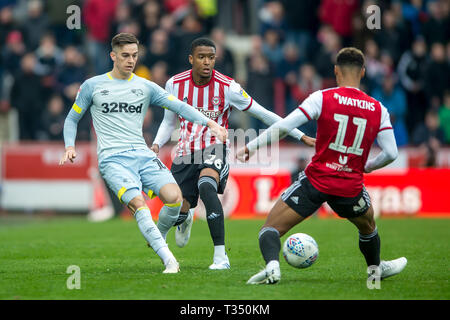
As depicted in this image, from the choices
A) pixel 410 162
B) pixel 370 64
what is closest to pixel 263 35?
pixel 370 64

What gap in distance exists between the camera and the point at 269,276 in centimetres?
788

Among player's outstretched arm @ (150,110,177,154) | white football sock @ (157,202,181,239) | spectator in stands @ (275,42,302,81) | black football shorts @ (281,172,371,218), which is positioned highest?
spectator in stands @ (275,42,302,81)

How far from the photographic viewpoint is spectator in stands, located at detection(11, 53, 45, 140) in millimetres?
19922

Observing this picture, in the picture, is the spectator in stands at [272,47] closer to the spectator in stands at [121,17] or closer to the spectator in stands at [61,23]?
the spectator in stands at [121,17]

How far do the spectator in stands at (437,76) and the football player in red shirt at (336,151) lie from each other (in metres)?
11.6

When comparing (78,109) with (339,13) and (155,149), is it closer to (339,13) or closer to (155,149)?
(155,149)

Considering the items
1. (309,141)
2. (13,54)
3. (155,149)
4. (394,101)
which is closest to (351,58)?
(309,141)

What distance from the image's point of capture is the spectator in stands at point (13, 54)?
20719mm

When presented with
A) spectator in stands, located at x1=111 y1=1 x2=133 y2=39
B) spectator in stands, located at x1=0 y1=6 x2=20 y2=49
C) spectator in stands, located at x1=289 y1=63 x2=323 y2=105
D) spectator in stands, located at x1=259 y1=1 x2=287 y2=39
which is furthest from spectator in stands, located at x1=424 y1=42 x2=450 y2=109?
spectator in stands, located at x1=0 y1=6 x2=20 y2=49

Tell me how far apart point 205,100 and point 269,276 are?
2.88m

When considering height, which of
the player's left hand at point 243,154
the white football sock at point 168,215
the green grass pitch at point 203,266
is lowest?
the green grass pitch at point 203,266

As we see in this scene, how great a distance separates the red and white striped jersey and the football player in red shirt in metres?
2.10

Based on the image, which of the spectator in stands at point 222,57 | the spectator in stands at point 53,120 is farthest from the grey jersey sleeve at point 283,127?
the spectator in stands at point 53,120

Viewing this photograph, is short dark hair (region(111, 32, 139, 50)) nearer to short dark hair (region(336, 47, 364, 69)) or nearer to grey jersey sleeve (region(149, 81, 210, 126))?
grey jersey sleeve (region(149, 81, 210, 126))
